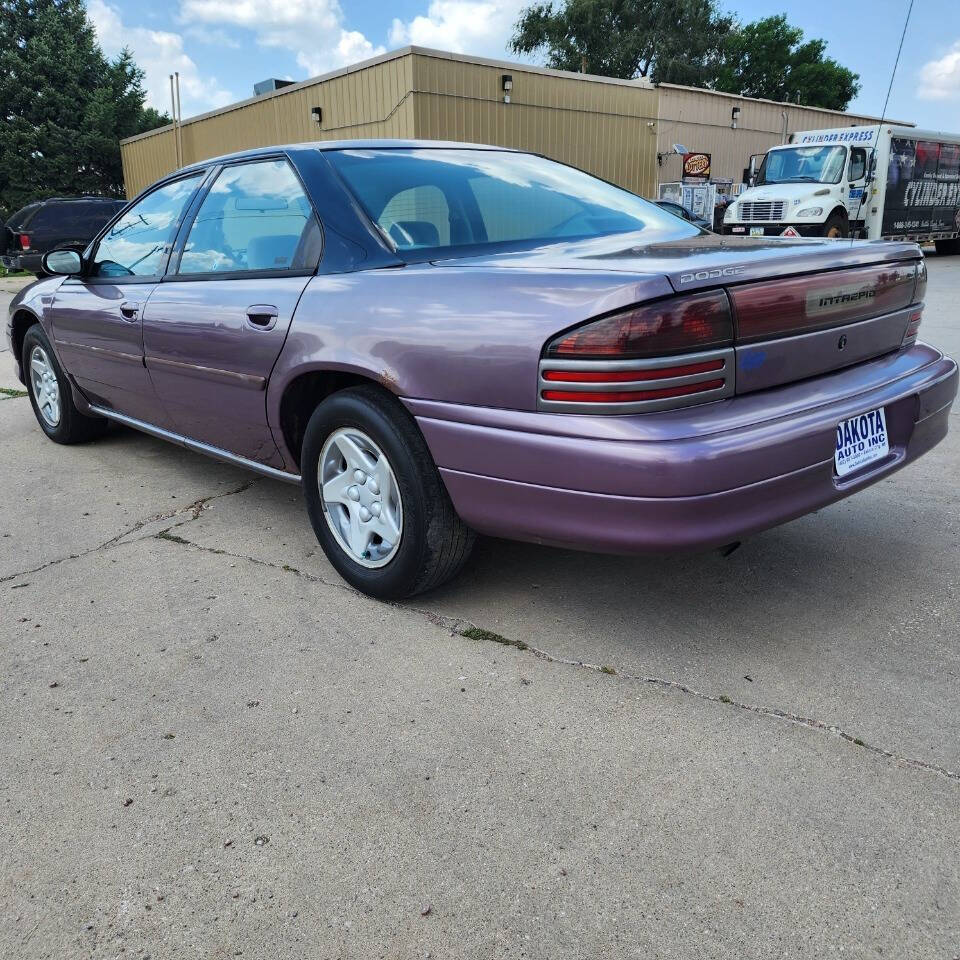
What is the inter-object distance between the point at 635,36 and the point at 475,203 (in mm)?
43038

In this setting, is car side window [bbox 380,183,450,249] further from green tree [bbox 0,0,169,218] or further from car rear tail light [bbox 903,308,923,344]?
green tree [bbox 0,0,169,218]

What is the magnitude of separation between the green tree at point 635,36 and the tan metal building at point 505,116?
17593mm

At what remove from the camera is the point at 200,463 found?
4.72 m

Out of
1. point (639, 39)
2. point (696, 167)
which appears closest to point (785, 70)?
point (639, 39)

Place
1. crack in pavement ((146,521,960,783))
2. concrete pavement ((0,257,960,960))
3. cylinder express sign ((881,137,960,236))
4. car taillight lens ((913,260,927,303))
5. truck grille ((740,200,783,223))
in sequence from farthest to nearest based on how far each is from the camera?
1. cylinder express sign ((881,137,960,236))
2. truck grille ((740,200,783,223))
3. car taillight lens ((913,260,927,303))
4. crack in pavement ((146,521,960,783))
5. concrete pavement ((0,257,960,960))

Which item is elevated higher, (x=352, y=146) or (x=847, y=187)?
(x=847, y=187)

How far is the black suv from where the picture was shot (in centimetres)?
1653

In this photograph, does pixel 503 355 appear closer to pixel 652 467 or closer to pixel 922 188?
pixel 652 467

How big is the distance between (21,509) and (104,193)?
33.7 meters

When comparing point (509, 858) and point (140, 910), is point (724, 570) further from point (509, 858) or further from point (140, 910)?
point (140, 910)

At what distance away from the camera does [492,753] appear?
83.4 inches

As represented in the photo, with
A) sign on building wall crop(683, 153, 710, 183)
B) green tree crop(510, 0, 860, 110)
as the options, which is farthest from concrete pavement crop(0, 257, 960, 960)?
green tree crop(510, 0, 860, 110)

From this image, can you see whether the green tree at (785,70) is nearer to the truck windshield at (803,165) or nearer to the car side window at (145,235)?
the truck windshield at (803,165)

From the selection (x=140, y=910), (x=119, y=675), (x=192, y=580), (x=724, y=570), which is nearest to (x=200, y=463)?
(x=192, y=580)
